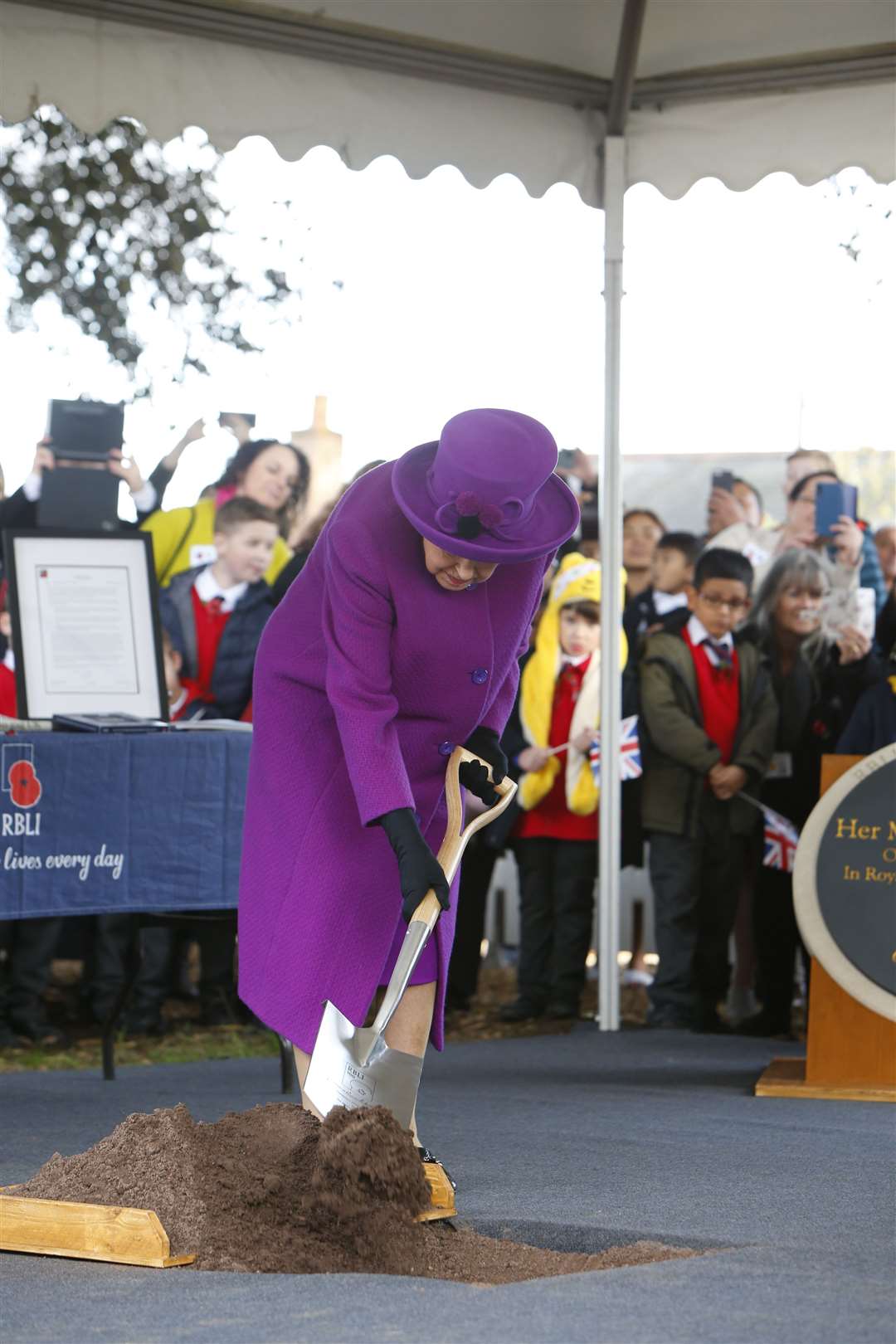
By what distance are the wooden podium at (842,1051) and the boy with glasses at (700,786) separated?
163cm

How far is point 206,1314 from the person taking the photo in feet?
8.41

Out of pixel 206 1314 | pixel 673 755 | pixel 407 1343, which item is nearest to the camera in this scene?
pixel 407 1343

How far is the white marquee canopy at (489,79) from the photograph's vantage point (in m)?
5.47

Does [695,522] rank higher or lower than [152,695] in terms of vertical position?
higher

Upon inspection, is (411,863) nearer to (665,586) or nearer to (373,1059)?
(373,1059)

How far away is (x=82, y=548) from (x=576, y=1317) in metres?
3.59

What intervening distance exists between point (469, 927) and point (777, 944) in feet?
4.24

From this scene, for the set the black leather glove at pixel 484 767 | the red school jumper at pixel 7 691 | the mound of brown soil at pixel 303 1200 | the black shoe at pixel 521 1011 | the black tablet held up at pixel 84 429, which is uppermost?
the black tablet held up at pixel 84 429

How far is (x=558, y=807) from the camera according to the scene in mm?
6992

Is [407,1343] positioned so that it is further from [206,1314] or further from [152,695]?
[152,695]

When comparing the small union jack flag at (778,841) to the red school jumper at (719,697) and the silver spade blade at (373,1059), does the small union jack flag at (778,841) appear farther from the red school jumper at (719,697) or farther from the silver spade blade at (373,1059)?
the silver spade blade at (373,1059)

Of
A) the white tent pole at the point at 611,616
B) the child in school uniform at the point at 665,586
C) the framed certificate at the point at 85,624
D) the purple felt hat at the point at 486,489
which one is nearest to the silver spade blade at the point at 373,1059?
the purple felt hat at the point at 486,489

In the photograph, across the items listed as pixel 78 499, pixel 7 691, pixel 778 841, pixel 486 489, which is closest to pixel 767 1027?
pixel 778 841

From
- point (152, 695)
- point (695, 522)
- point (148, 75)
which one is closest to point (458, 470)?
point (152, 695)
